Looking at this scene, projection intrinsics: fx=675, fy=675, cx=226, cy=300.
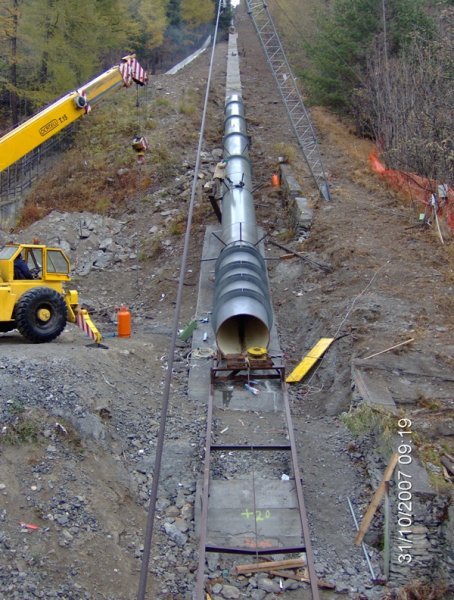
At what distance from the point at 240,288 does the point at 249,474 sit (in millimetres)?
3876

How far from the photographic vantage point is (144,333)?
1455cm

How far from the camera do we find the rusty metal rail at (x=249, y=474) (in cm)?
741

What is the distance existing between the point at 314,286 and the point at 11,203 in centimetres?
1430

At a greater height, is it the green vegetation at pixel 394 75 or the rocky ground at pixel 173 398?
the green vegetation at pixel 394 75

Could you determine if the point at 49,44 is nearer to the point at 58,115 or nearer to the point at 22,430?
the point at 58,115

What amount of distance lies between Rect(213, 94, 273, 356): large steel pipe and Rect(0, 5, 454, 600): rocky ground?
3.65ft

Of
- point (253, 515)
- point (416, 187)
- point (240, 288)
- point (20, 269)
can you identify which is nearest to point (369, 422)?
point (253, 515)

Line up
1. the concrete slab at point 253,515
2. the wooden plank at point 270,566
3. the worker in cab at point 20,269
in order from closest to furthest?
the wooden plank at point 270,566 → the concrete slab at point 253,515 → the worker in cab at point 20,269

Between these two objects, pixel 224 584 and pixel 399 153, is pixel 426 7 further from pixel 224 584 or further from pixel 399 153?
pixel 224 584

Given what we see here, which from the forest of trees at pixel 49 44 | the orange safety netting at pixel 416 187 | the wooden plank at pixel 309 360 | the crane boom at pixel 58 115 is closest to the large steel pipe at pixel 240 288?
the wooden plank at pixel 309 360

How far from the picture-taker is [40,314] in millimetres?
12062

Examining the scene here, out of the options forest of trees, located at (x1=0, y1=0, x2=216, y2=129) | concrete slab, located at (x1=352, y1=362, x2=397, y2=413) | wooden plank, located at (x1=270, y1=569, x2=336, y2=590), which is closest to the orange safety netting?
concrete slab, located at (x1=352, y1=362, x2=397, y2=413)

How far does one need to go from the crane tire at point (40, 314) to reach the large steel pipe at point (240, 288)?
2.86 metres

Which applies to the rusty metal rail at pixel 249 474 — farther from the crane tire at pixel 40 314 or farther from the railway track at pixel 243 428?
the crane tire at pixel 40 314
